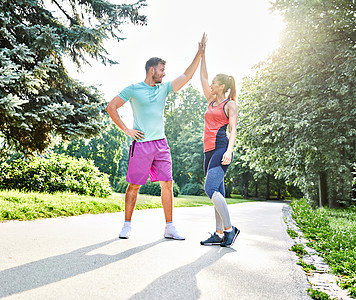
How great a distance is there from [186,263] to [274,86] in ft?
36.9

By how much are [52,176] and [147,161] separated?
6.23 m

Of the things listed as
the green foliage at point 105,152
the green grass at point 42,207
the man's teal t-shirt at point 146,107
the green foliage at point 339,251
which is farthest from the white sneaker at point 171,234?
the green foliage at point 105,152

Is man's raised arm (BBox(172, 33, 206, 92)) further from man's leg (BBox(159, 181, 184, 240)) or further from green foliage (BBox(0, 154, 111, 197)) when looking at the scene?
green foliage (BBox(0, 154, 111, 197))

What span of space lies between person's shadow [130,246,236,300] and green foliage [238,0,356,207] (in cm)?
877

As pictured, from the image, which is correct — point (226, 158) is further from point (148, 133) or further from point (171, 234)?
point (171, 234)

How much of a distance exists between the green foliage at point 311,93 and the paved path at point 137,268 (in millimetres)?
8111

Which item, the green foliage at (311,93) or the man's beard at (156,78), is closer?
the man's beard at (156,78)

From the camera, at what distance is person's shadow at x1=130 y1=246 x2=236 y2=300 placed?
2.11 meters

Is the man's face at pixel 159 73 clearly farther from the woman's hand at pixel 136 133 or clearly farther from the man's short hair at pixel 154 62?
the woman's hand at pixel 136 133

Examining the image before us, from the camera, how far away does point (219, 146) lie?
3893 mm

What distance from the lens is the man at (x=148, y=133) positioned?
4.06 m

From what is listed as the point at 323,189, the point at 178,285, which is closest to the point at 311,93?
the point at 323,189

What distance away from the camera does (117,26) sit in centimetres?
944

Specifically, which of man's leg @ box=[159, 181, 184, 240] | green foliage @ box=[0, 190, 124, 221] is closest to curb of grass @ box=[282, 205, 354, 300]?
man's leg @ box=[159, 181, 184, 240]
